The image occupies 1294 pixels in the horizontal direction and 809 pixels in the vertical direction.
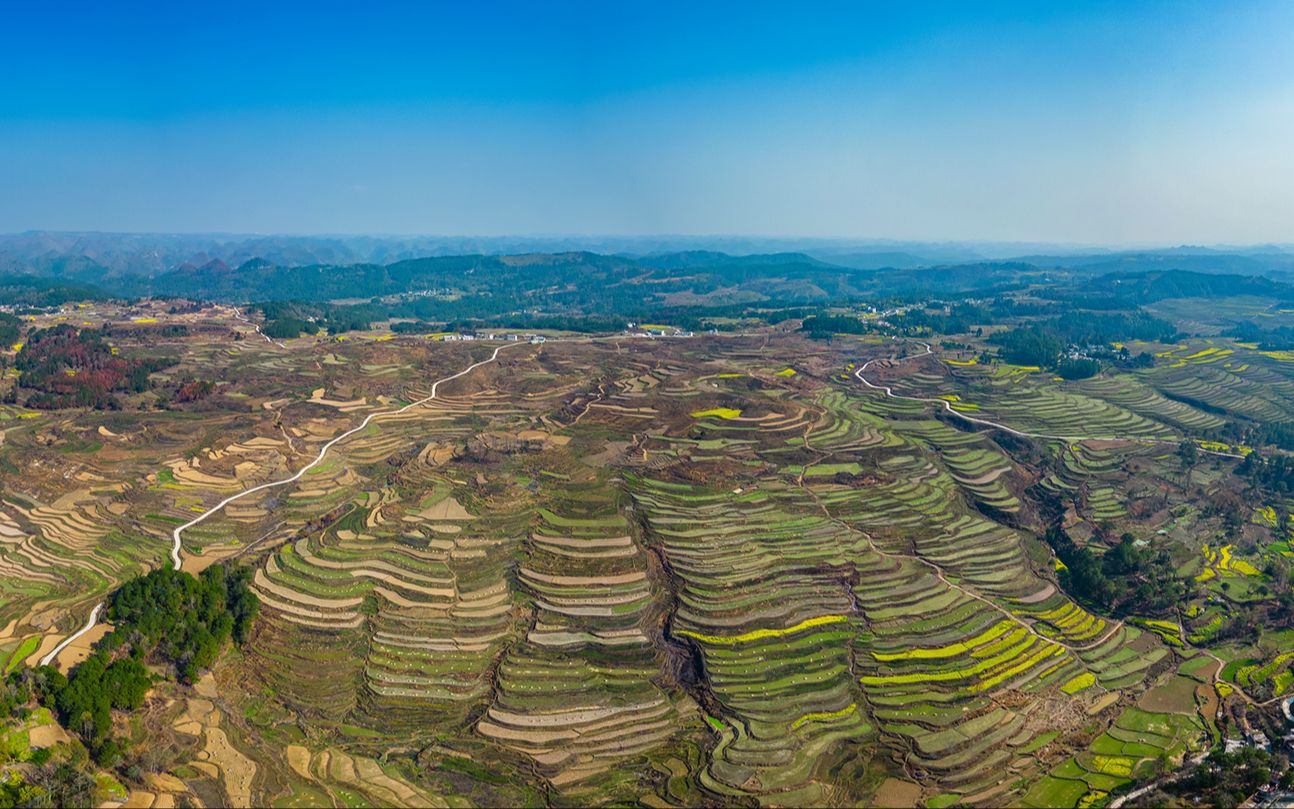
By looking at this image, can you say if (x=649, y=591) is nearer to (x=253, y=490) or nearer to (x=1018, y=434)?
(x=253, y=490)

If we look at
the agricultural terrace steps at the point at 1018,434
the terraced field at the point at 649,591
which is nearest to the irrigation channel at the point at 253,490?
the terraced field at the point at 649,591

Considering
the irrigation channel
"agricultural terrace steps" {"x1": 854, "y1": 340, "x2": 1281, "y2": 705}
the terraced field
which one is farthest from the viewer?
"agricultural terrace steps" {"x1": 854, "y1": 340, "x2": 1281, "y2": 705}

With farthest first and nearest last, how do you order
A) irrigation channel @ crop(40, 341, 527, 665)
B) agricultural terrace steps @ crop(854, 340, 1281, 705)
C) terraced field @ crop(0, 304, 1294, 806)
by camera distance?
agricultural terrace steps @ crop(854, 340, 1281, 705) → irrigation channel @ crop(40, 341, 527, 665) → terraced field @ crop(0, 304, 1294, 806)

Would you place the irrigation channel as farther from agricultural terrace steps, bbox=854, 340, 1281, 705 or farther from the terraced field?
agricultural terrace steps, bbox=854, 340, 1281, 705

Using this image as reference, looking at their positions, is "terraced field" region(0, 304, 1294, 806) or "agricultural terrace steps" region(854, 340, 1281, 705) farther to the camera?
"agricultural terrace steps" region(854, 340, 1281, 705)

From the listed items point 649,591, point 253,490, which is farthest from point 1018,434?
point 253,490

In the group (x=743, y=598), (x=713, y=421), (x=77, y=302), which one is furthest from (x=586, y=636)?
(x=77, y=302)

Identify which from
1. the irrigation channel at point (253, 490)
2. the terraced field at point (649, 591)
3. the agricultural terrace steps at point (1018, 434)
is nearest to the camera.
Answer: the terraced field at point (649, 591)

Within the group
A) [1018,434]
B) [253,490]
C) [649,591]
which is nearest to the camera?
[649,591]

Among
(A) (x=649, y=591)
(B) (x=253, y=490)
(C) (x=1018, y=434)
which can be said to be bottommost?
(A) (x=649, y=591)

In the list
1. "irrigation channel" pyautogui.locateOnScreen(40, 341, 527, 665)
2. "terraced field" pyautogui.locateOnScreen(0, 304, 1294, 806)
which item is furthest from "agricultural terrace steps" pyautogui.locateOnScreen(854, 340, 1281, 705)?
"irrigation channel" pyautogui.locateOnScreen(40, 341, 527, 665)

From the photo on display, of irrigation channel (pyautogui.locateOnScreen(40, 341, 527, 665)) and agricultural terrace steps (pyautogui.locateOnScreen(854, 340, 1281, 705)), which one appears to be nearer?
irrigation channel (pyautogui.locateOnScreen(40, 341, 527, 665))

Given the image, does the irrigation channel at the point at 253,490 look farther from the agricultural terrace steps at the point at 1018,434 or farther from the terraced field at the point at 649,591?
the agricultural terrace steps at the point at 1018,434
